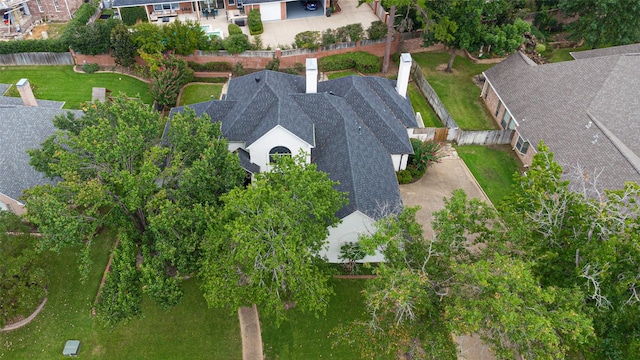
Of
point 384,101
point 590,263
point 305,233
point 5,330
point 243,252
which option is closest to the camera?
point 590,263

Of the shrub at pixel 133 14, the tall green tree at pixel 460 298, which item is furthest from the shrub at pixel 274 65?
the tall green tree at pixel 460 298

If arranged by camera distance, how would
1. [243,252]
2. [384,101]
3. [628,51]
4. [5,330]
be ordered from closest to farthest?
[243,252], [5,330], [384,101], [628,51]

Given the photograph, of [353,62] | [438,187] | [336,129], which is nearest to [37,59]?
[353,62]

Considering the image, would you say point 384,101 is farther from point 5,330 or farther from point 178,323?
point 5,330

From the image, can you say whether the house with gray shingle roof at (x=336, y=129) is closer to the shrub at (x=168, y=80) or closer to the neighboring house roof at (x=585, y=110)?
the shrub at (x=168, y=80)

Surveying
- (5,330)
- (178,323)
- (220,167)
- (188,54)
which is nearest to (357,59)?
(188,54)

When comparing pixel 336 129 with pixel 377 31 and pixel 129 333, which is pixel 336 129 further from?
pixel 377 31
